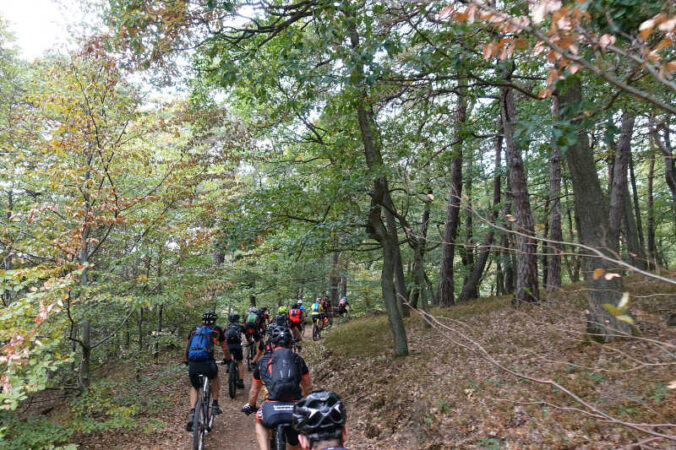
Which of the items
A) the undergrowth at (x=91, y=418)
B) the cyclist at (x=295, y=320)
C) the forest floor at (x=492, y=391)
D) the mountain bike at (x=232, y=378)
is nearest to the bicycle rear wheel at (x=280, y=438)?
the forest floor at (x=492, y=391)

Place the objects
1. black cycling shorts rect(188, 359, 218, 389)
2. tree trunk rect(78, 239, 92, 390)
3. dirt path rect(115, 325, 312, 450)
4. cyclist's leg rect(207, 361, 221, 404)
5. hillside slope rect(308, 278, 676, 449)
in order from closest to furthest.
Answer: hillside slope rect(308, 278, 676, 449)
black cycling shorts rect(188, 359, 218, 389)
cyclist's leg rect(207, 361, 221, 404)
dirt path rect(115, 325, 312, 450)
tree trunk rect(78, 239, 92, 390)

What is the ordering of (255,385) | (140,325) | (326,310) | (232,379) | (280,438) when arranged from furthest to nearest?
(326,310) → (140,325) → (232,379) → (255,385) → (280,438)

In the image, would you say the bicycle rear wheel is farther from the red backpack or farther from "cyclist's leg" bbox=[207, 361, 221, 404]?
the red backpack

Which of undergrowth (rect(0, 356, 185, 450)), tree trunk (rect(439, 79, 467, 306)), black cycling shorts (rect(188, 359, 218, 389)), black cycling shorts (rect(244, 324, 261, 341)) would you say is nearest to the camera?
undergrowth (rect(0, 356, 185, 450))

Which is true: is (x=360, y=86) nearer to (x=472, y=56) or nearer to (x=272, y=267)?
(x=472, y=56)

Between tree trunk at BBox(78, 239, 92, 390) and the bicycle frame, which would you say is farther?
tree trunk at BBox(78, 239, 92, 390)

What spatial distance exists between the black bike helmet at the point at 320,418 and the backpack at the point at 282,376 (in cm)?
164

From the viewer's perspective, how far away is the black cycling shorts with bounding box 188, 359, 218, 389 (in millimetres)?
6801

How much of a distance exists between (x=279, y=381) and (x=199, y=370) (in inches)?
132

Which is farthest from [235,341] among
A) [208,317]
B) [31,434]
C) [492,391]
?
[492,391]

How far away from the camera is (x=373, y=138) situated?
980cm

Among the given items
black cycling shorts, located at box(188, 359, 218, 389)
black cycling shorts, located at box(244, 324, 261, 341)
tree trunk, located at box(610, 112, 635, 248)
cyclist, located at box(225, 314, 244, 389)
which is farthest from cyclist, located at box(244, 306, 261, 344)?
tree trunk, located at box(610, 112, 635, 248)

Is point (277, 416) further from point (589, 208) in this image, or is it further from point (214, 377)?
point (589, 208)

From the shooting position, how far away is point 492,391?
648cm
